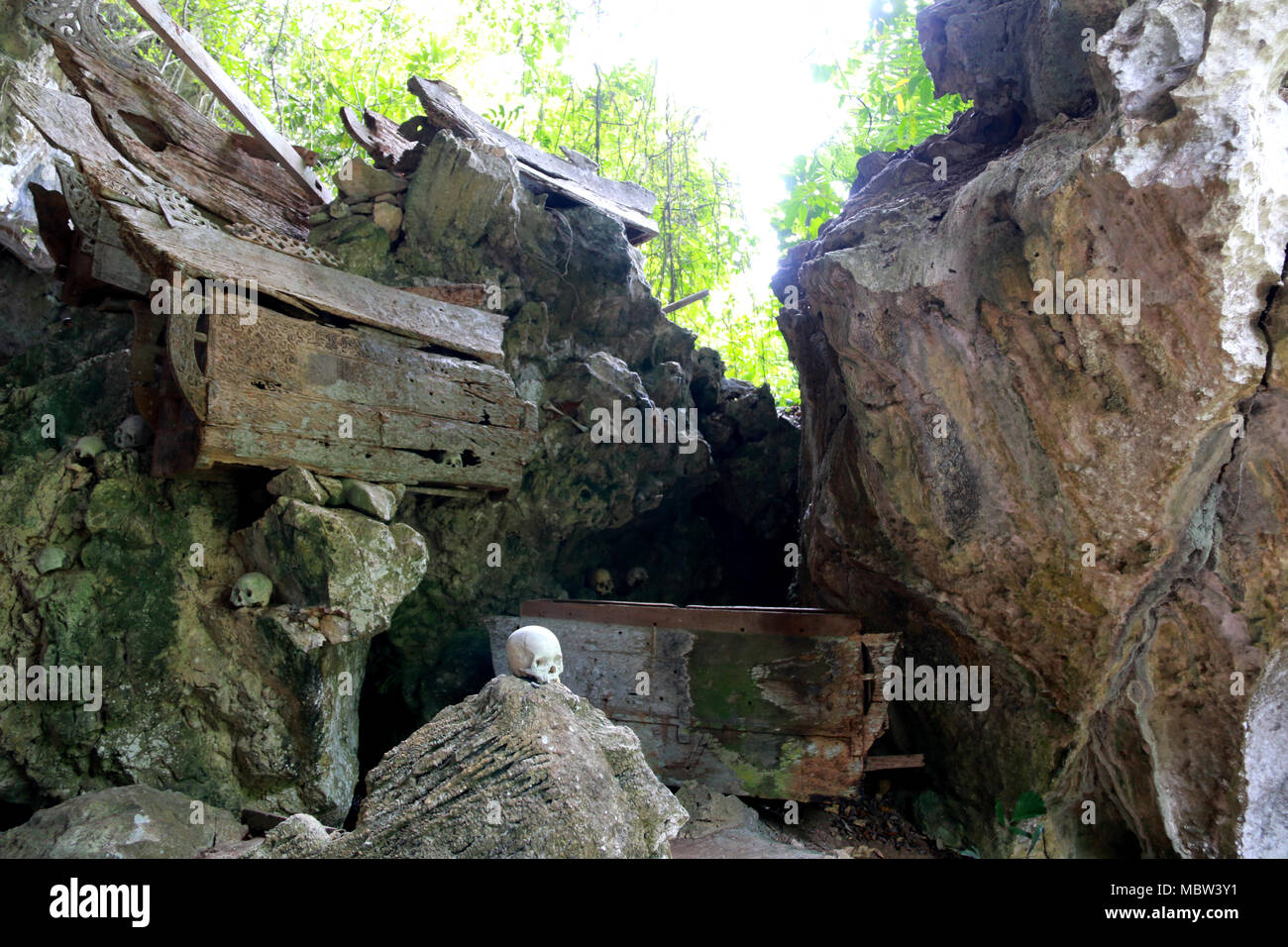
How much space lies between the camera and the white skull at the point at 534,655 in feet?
11.8

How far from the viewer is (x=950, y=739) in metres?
6.37

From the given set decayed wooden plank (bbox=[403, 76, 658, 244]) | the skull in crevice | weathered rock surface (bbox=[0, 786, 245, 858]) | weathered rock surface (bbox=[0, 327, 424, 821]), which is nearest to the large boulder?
weathered rock surface (bbox=[0, 327, 424, 821])

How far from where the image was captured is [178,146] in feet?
21.4

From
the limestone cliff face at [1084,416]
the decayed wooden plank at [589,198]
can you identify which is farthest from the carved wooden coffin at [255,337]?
the limestone cliff face at [1084,416]

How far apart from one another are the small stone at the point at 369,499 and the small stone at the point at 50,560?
1678 mm

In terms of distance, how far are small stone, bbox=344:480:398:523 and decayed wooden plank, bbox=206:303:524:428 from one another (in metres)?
0.59

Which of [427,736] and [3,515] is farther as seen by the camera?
[3,515]

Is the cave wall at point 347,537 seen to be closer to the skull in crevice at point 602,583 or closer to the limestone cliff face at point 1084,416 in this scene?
the skull in crevice at point 602,583

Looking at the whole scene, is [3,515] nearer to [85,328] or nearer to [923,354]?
[85,328]

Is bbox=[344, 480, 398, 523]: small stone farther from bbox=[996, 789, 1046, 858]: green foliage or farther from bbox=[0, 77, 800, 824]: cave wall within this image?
bbox=[996, 789, 1046, 858]: green foliage

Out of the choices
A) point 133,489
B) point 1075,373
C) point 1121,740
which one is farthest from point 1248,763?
point 133,489

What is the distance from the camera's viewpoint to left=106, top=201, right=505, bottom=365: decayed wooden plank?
517 cm

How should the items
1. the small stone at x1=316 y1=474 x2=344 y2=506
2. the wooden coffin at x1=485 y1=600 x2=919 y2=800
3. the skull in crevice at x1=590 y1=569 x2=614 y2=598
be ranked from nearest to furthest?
the small stone at x1=316 y1=474 x2=344 y2=506 → the wooden coffin at x1=485 y1=600 x2=919 y2=800 → the skull in crevice at x1=590 y1=569 x2=614 y2=598
